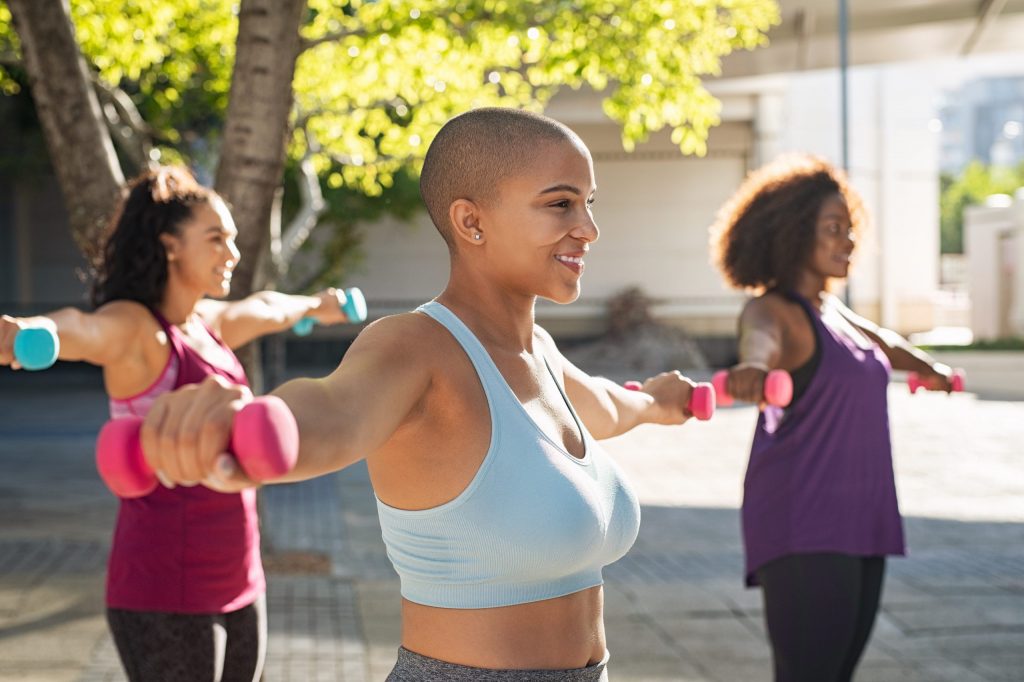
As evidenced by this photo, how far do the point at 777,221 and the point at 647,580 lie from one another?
341 cm

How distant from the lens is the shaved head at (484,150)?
1.93 m

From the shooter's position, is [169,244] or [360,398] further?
[169,244]

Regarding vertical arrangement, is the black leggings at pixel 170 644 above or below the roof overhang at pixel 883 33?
below

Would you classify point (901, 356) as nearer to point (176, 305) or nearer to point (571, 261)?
point (176, 305)

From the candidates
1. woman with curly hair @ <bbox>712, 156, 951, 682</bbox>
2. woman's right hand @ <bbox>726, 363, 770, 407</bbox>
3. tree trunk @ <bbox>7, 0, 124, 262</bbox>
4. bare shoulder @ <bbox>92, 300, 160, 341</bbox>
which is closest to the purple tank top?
woman with curly hair @ <bbox>712, 156, 951, 682</bbox>

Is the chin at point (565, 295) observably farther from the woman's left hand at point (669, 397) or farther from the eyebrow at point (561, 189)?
the woman's left hand at point (669, 397)

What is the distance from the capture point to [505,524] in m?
1.82

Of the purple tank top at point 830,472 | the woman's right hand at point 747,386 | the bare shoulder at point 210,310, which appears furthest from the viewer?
the bare shoulder at point 210,310

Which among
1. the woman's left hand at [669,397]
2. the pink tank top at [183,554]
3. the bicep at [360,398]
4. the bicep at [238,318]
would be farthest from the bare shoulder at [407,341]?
the bicep at [238,318]

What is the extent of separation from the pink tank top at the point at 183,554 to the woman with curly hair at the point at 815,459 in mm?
1403

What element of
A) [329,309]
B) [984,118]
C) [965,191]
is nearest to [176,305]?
[329,309]

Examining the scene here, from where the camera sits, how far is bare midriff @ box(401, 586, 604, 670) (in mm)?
1891

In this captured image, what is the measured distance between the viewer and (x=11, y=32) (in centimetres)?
783

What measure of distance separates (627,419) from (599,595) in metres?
0.51
